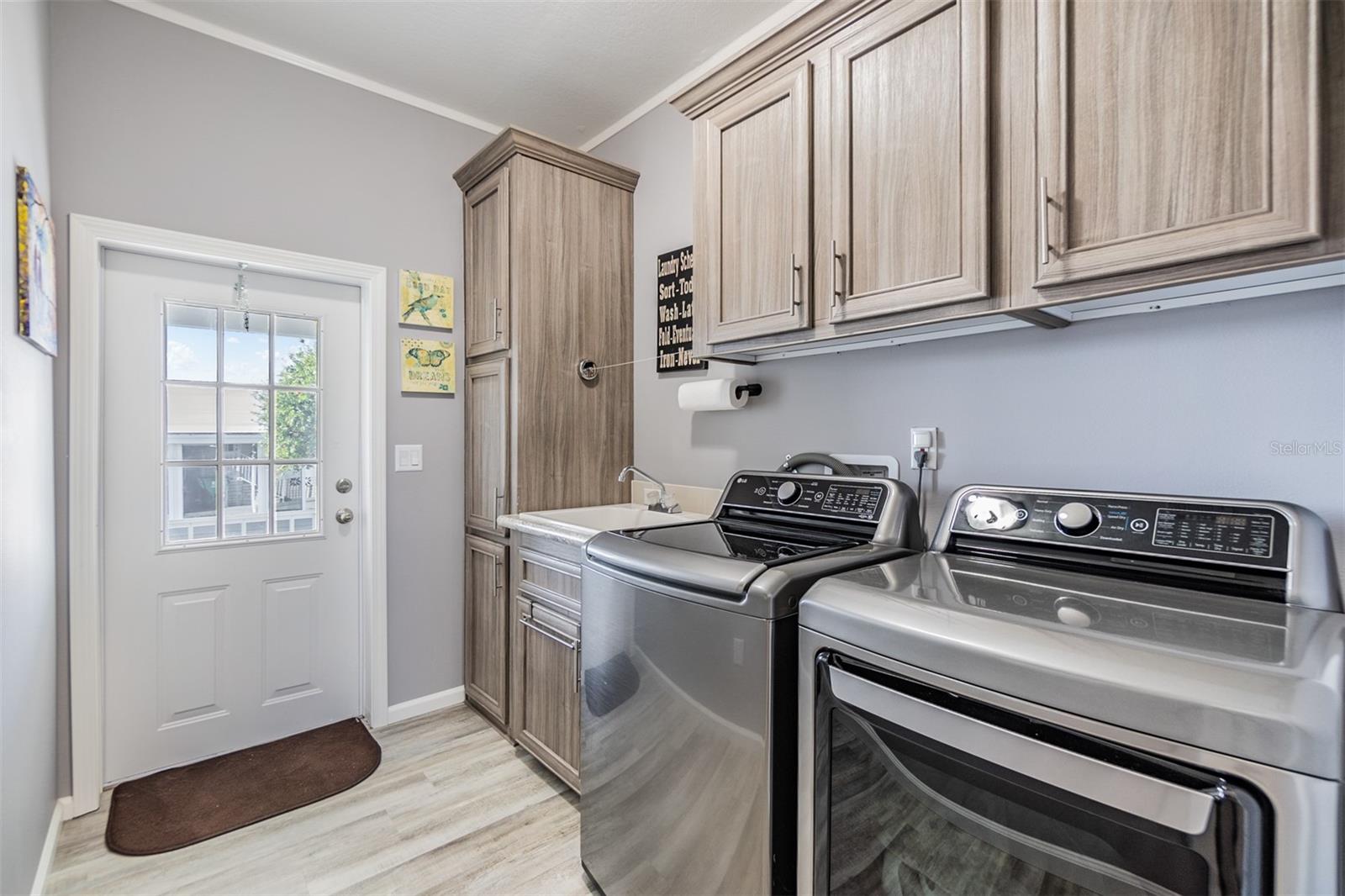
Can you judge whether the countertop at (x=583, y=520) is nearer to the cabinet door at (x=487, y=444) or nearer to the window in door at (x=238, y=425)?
the cabinet door at (x=487, y=444)

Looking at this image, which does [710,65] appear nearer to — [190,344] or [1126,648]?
[190,344]

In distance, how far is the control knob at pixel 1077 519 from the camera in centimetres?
116

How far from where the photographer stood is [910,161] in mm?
1341

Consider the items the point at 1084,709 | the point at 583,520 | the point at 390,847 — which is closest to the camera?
the point at 1084,709

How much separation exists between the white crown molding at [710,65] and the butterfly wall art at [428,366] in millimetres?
1316

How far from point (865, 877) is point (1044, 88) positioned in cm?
150

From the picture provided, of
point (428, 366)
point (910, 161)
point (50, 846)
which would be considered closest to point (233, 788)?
point (50, 846)

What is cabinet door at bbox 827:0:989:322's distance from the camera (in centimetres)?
123

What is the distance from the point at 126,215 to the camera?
205 cm

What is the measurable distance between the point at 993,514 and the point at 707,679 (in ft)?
2.40

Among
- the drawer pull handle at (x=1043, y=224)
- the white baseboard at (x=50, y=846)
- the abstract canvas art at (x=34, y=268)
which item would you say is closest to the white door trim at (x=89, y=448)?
the white baseboard at (x=50, y=846)

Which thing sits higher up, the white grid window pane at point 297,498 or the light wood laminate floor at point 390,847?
the white grid window pane at point 297,498

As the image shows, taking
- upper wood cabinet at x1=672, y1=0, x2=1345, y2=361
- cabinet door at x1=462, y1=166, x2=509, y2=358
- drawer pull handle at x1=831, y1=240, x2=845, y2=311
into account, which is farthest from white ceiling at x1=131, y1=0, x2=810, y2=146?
drawer pull handle at x1=831, y1=240, x2=845, y2=311

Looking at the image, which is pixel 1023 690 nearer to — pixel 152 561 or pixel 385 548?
pixel 385 548
